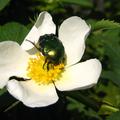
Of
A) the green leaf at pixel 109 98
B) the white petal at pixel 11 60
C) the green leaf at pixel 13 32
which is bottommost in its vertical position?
the green leaf at pixel 109 98

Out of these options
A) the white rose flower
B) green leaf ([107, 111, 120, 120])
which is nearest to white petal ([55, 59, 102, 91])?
the white rose flower

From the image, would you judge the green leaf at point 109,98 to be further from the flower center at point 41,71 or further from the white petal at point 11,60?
the white petal at point 11,60

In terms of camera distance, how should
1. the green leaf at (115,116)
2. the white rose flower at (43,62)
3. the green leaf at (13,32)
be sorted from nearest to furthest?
the green leaf at (115,116), the white rose flower at (43,62), the green leaf at (13,32)

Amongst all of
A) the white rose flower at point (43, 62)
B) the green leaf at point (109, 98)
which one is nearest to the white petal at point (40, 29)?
the white rose flower at point (43, 62)

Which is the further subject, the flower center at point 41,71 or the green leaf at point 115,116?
the flower center at point 41,71

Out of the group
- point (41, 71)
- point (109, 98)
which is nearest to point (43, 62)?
point (41, 71)

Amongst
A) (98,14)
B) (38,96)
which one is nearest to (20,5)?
(98,14)
